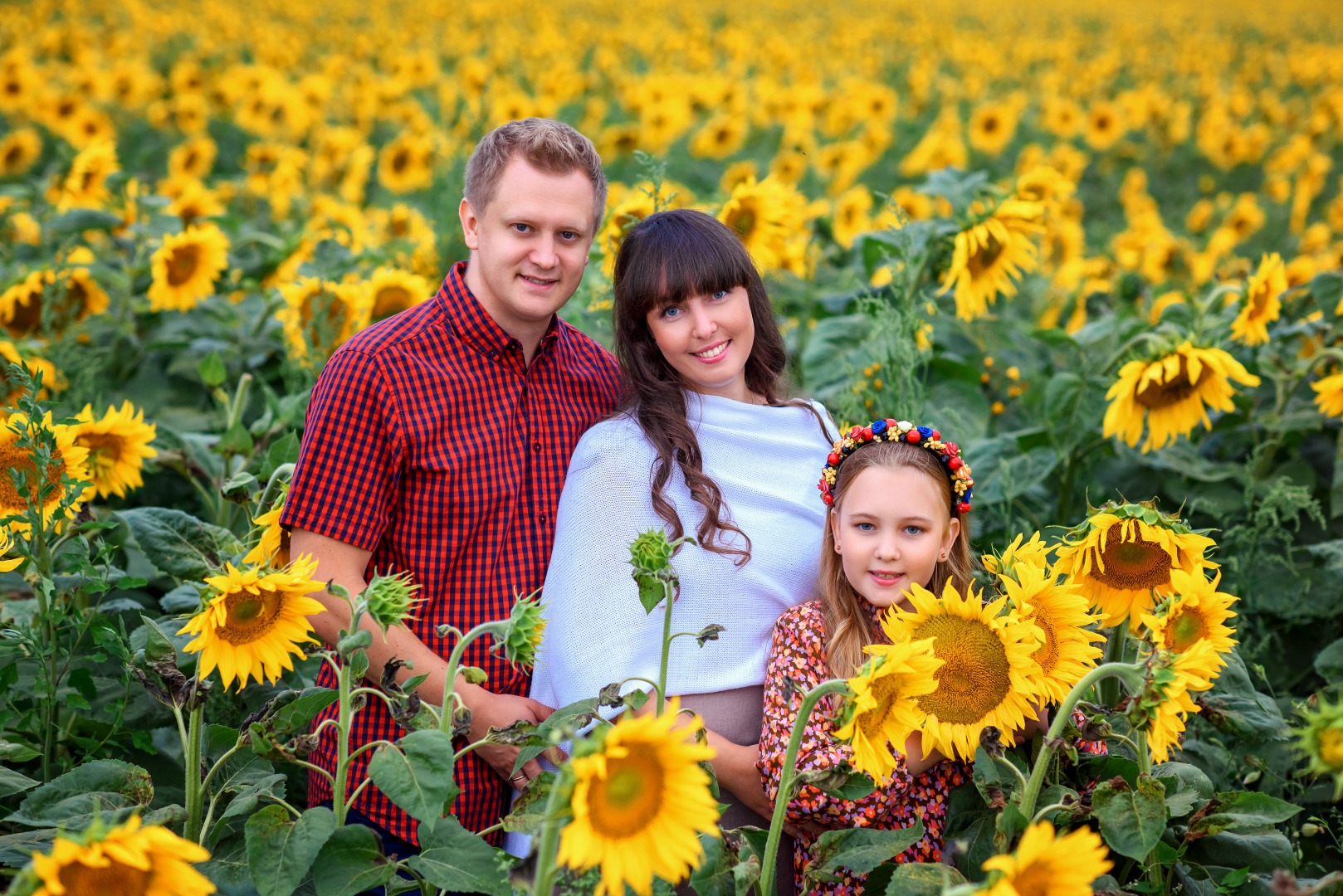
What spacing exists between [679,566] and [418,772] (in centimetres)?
71

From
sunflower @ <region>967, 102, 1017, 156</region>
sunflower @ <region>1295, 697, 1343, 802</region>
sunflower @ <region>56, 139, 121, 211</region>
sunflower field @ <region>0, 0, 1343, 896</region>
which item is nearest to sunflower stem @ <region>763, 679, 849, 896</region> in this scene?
sunflower field @ <region>0, 0, 1343, 896</region>

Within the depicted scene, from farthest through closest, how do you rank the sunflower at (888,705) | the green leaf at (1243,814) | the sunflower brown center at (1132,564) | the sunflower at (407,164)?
the sunflower at (407,164) → the sunflower brown center at (1132,564) → the green leaf at (1243,814) → the sunflower at (888,705)

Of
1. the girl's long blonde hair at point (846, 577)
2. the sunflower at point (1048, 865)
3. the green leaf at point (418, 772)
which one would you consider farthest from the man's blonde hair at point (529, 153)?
the sunflower at point (1048, 865)

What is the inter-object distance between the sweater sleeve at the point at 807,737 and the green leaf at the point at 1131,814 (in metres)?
0.27

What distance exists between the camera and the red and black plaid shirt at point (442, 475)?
1834 mm

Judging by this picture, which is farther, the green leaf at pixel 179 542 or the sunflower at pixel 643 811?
the green leaf at pixel 179 542

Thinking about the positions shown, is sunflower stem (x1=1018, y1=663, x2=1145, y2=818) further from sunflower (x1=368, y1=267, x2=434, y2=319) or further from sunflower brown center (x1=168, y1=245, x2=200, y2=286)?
sunflower brown center (x1=168, y1=245, x2=200, y2=286)

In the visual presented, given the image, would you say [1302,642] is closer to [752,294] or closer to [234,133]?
[752,294]

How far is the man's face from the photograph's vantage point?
197 cm

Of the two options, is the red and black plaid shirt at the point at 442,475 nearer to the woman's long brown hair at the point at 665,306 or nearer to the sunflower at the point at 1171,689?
the woman's long brown hair at the point at 665,306

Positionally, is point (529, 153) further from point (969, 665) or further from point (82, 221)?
point (82, 221)

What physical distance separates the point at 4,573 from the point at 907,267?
7.23ft

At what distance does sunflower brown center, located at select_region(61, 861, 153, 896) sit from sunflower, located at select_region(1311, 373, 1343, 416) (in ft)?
8.06

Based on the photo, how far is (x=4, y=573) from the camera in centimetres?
231
